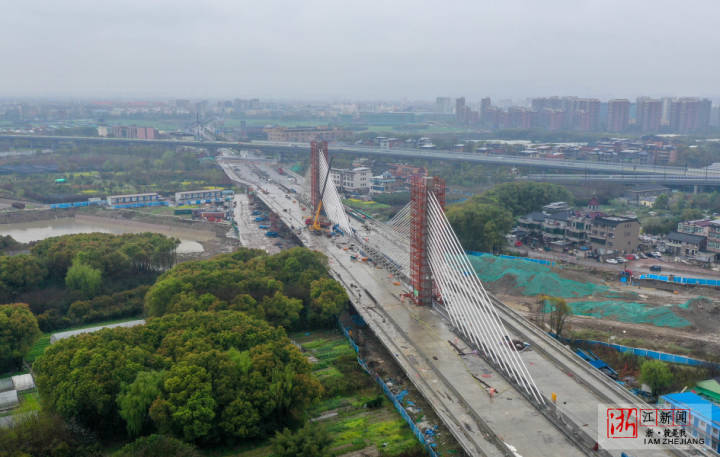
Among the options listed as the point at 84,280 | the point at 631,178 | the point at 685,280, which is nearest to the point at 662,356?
the point at 685,280

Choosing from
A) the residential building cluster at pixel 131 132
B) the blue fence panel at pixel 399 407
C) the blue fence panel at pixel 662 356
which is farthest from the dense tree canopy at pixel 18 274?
the residential building cluster at pixel 131 132

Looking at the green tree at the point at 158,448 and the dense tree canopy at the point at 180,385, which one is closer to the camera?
the green tree at the point at 158,448

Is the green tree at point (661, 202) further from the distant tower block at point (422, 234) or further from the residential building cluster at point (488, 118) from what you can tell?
the residential building cluster at point (488, 118)

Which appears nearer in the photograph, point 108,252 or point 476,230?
point 108,252

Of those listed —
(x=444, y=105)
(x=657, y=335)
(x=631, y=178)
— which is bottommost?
(x=657, y=335)

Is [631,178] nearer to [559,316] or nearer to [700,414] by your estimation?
[559,316]

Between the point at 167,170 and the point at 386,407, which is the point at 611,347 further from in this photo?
the point at 167,170

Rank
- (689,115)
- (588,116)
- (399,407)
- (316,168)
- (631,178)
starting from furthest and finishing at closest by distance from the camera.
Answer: (588,116)
(689,115)
(631,178)
(316,168)
(399,407)

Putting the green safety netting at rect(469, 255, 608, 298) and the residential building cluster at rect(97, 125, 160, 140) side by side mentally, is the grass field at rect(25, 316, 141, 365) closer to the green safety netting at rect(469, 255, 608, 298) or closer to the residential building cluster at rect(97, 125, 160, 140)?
the green safety netting at rect(469, 255, 608, 298)
